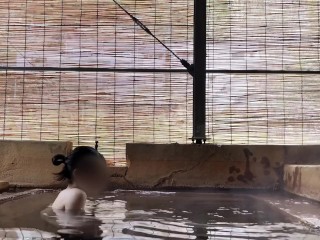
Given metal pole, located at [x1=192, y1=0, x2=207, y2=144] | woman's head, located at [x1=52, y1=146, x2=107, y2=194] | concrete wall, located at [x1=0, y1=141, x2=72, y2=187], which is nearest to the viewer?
woman's head, located at [x1=52, y1=146, x2=107, y2=194]

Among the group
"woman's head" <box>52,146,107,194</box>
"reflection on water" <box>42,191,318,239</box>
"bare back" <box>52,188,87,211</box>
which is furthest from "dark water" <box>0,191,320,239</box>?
"woman's head" <box>52,146,107,194</box>

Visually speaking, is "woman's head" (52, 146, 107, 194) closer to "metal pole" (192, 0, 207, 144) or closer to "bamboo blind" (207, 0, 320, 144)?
"metal pole" (192, 0, 207, 144)

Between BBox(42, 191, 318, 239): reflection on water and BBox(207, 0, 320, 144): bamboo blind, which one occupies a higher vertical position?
BBox(207, 0, 320, 144): bamboo blind

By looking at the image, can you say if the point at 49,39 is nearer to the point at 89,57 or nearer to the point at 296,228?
the point at 89,57

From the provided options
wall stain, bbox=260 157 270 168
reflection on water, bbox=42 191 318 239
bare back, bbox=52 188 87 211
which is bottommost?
reflection on water, bbox=42 191 318 239

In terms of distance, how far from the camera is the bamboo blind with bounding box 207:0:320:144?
6.74m

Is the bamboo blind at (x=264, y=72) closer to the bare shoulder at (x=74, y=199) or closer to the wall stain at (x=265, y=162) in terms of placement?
the wall stain at (x=265, y=162)

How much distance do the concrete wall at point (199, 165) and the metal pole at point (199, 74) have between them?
299 mm

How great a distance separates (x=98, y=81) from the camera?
677 centimetres

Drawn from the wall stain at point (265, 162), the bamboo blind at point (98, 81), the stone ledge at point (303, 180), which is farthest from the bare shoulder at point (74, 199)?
the wall stain at point (265, 162)

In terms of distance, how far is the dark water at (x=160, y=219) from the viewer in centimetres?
301

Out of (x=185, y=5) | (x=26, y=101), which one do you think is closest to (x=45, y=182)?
(x=26, y=101)

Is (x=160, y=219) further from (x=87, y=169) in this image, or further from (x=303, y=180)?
(x=303, y=180)

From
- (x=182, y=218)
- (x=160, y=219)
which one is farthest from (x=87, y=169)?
(x=182, y=218)
